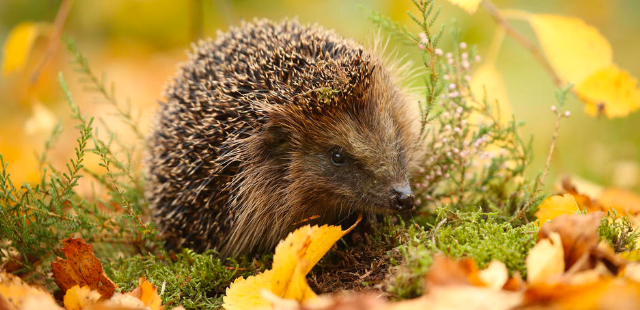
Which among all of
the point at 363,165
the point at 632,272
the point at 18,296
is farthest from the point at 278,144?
the point at 632,272

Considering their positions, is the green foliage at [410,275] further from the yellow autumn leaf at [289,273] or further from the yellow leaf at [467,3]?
the yellow leaf at [467,3]

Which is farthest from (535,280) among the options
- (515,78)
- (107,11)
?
(107,11)

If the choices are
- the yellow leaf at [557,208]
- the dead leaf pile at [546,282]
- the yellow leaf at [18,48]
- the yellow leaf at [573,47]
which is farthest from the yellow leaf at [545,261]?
the yellow leaf at [18,48]

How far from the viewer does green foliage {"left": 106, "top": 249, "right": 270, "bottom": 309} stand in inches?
98.4

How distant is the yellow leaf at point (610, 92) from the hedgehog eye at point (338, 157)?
5.02 ft

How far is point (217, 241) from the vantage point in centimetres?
312

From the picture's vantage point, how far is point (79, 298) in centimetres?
218

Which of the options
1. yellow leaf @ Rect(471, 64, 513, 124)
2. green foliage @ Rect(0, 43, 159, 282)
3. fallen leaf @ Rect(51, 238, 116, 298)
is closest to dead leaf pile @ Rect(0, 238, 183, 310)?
fallen leaf @ Rect(51, 238, 116, 298)

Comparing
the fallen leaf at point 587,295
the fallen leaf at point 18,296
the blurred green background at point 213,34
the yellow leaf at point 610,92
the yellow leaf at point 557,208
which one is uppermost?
the blurred green background at point 213,34

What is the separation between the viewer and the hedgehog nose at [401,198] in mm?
2650

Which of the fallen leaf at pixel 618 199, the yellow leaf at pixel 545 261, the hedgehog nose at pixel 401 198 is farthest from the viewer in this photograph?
the fallen leaf at pixel 618 199

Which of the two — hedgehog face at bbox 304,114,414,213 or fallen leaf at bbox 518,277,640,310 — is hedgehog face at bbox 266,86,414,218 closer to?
hedgehog face at bbox 304,114,414,213

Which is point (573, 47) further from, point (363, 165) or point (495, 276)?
point (495, 276)

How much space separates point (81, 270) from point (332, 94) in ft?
4.90
